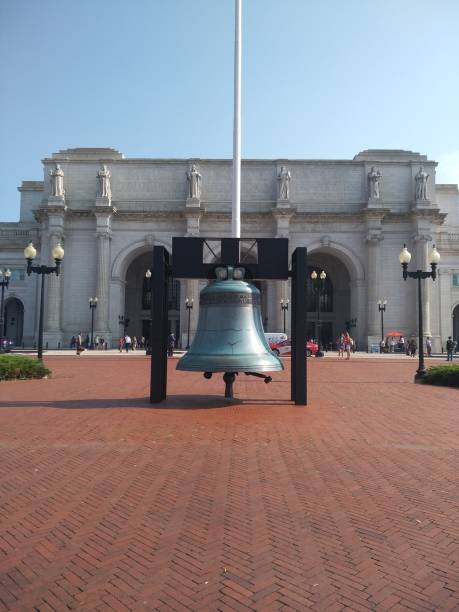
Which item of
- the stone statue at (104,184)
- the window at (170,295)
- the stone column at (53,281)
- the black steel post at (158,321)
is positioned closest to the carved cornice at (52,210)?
the stone column at (53,281)

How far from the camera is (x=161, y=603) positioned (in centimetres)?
353

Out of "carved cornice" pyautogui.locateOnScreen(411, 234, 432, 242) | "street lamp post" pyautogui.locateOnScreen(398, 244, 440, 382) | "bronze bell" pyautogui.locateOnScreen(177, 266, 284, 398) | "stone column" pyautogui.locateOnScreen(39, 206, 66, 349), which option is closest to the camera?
"bronze bell" pyautogui.locateOnScreen(177, 266, 284, 398)

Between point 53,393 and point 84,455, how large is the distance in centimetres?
804

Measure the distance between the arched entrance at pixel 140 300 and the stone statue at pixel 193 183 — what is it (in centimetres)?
1149

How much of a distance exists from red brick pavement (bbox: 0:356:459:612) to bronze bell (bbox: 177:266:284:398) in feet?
4.13

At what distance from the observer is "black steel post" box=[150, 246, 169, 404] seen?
12.2m

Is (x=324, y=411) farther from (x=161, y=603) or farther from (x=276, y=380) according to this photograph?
(x=161, y=603)

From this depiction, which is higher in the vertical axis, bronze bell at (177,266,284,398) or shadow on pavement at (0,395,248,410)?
bronze bell at (177,266,284,398)

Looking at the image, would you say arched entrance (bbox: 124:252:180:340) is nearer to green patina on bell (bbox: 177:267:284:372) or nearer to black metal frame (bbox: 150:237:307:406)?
black metal frame (bbox: 150:237:307:406)

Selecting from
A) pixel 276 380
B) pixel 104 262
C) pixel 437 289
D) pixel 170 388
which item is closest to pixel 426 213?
pixel 437 289

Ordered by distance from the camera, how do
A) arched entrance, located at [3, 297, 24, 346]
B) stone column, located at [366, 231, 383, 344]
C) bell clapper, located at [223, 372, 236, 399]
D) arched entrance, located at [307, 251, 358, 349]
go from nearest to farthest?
bell clapper, located at [223, 372, 236, 399] → stone column, located at [366, 231, 383, 344] → arched entrance, located at [307, 251, 358, 349] → arched entrance, located at [3, 297, 24, 346]

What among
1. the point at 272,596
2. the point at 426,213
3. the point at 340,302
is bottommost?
the point at 272,596

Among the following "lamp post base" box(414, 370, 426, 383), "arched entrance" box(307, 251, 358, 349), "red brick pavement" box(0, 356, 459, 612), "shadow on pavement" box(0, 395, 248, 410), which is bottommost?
"red brick pavement" box(0, 356, 459, 612)

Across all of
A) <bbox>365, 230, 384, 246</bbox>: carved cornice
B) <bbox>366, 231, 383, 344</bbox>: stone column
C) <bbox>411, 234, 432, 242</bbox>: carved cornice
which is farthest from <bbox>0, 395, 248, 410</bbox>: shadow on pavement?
<bbox>411, 234, 432, 242</bbox>: carved cornice
